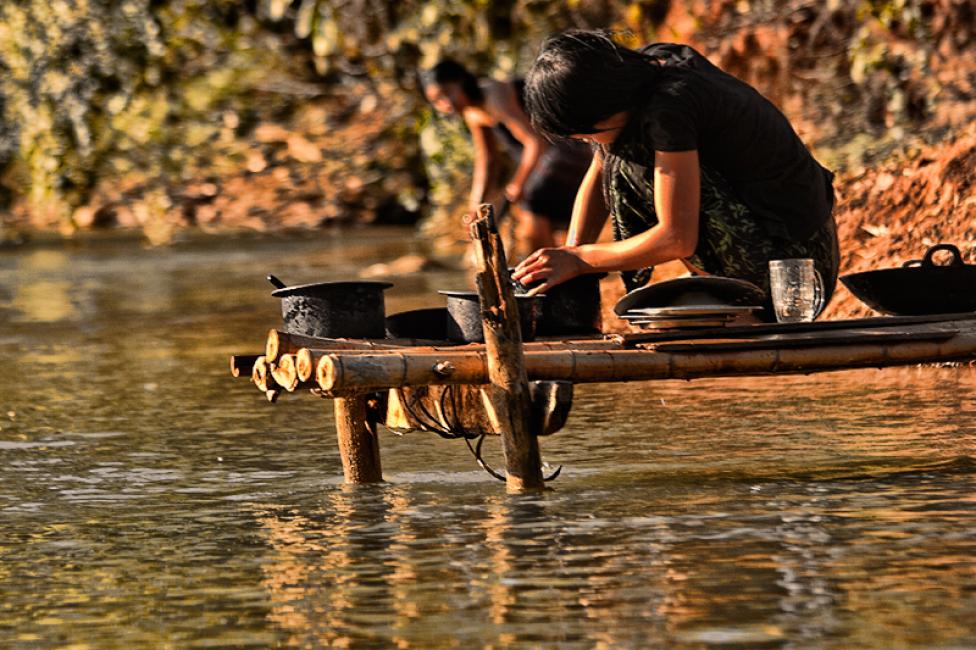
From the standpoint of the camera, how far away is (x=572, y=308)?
6.98m

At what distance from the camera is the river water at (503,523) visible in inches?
204

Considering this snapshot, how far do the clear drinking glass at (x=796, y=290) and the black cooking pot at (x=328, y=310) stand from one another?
122 centimetres

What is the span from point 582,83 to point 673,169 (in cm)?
38

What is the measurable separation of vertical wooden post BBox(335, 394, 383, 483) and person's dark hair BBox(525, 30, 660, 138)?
113cm

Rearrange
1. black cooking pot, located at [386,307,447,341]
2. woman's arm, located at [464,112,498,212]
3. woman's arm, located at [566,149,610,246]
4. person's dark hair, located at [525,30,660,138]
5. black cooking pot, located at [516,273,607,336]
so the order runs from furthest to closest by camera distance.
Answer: woman's arm, located at [464,112,498,212] < woman's arm, located at [566,149,610,246] < black cooking pot, located at [386,307,447,341] < black cooking pot, located at [516,273,607,336] < person's dark hair, located at [525,30,660,138]

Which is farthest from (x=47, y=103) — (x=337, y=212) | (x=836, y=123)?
(x=836, y=123)

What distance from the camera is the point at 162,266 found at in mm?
18000

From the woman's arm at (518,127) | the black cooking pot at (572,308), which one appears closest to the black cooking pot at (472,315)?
the black cooking pot at (572,308)

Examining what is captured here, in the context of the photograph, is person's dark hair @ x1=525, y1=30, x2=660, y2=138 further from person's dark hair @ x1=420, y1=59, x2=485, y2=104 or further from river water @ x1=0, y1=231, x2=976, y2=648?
person's dark hair @ x1=420, y1=59, x2=485, y2=104

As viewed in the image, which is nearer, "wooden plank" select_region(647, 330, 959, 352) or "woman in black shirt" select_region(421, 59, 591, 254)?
"wooden plank" select_region(647, 330, 959, 352)

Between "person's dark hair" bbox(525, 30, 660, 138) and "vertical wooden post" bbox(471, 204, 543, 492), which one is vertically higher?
"person's dark hair" bbox(525, 30, 660, 138)

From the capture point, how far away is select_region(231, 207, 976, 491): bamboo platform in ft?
20.5

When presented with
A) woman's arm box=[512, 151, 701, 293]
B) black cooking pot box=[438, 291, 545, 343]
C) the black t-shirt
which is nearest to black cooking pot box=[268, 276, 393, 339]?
black cooking pot box=[438, 291, 545, 343]

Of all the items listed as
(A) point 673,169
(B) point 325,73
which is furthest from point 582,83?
(B) point 325,73
